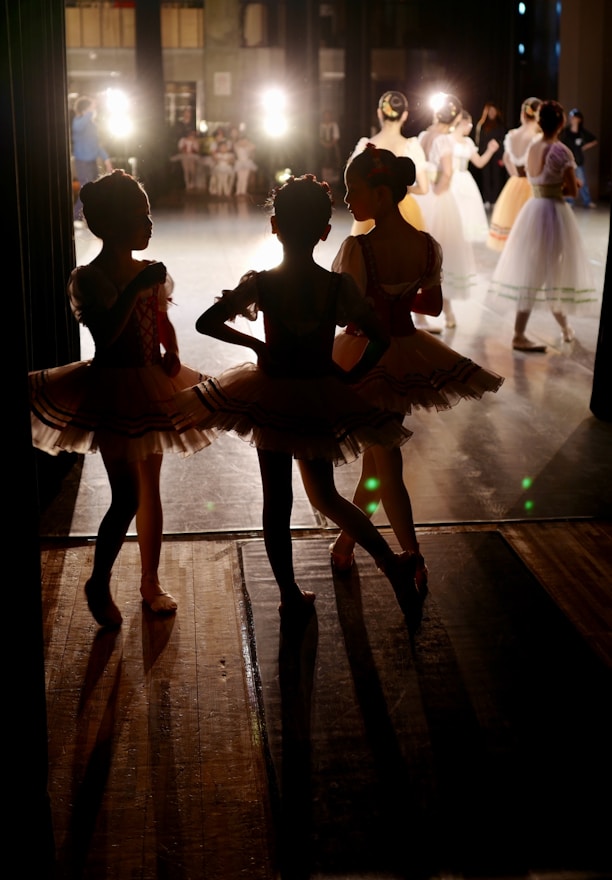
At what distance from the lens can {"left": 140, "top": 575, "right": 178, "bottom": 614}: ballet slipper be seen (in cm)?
381

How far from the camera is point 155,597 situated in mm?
3822

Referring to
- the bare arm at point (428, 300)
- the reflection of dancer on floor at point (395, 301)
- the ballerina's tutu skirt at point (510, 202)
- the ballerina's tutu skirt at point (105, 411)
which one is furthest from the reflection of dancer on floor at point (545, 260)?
the ballerina's tutu skirt at point (105, 411)

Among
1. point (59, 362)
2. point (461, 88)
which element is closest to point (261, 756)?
point (59, 362)

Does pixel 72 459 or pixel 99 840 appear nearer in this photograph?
pixel 99 840

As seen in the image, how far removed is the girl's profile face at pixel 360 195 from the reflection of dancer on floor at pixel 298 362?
29 cm

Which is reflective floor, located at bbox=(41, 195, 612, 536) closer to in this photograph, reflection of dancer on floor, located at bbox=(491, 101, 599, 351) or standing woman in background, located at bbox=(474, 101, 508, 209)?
reflection of dancer on floor, located at bbox=(491, 101, 599, 351)

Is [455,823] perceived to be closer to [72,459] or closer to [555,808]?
[555,808]

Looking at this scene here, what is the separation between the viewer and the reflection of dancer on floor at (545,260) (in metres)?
7.38

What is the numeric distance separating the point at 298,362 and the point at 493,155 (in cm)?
1526

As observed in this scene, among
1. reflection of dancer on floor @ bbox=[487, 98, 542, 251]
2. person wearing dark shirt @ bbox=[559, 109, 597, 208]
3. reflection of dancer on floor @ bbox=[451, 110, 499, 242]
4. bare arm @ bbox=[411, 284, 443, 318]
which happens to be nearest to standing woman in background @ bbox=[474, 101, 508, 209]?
person wearing dark shirt @ bbox=[559, 109, 597, 208]

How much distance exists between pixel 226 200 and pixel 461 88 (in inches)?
251

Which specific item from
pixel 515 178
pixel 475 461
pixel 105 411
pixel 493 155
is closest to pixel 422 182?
pixel 515 178

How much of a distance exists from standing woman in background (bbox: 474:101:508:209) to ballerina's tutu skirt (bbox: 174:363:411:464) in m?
13.0

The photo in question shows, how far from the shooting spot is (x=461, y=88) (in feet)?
75.8
